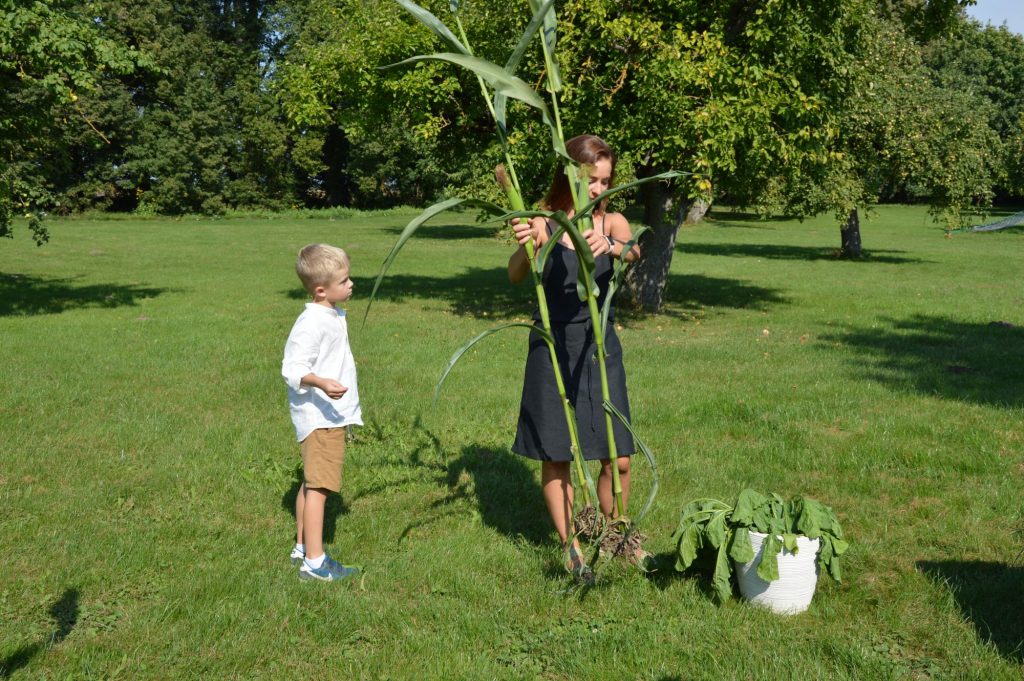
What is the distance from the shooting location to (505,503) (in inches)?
228

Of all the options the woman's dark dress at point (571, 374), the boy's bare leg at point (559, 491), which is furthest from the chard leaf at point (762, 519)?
the boy's bare leg at point (559, 491)

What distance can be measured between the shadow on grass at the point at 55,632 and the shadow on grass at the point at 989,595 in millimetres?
3970

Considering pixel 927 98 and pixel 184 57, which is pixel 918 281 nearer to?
pixel 927 98

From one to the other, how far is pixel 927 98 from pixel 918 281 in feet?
22.2

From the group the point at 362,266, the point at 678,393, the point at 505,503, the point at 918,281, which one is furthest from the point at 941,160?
the point at 505,503

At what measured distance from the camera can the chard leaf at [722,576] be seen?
4258mm

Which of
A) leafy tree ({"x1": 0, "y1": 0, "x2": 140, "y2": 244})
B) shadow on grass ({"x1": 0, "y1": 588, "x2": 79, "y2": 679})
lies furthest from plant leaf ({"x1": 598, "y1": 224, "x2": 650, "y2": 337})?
leafy tree ({"x1": 0, "y1": 0, "x2": 140, "y2": 244})

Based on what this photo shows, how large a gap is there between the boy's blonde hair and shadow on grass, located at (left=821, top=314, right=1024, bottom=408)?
6.36 metres

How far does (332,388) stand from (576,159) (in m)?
1.61

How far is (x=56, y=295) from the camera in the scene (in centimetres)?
1705

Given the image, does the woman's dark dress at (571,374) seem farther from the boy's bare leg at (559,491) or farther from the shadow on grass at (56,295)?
the shadow on grass at (56,295)

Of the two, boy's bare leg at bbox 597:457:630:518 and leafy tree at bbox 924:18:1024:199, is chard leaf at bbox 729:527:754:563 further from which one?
leafy tree at bbox 924:18:1024:199

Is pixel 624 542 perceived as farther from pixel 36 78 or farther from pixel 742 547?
pixel 36 78

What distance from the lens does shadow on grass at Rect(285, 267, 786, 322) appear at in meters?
16.0
